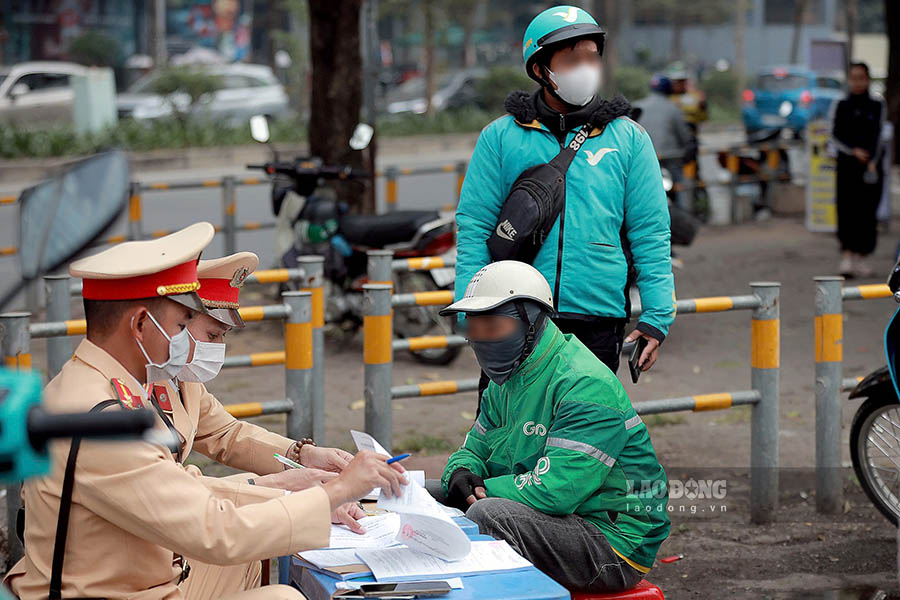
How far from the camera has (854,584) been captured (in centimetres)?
455

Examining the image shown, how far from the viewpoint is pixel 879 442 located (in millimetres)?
5094

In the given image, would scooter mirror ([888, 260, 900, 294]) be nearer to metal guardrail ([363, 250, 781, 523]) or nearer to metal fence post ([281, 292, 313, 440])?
metal guardrail ([363, 250, 781, 523])

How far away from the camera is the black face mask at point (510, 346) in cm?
344

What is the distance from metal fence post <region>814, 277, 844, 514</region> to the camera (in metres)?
5.12

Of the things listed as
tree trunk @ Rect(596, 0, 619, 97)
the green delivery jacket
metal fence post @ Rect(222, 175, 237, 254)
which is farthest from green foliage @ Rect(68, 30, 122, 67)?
the green delivery jacket

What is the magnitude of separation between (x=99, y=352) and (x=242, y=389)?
16.2ft

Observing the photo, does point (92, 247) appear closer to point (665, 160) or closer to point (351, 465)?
point (351, 465)

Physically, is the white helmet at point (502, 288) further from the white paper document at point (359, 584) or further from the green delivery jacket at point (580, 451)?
the white paper document at point (359, 584)

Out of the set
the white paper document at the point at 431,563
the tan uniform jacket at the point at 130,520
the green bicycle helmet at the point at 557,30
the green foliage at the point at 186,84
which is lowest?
the green foliage at the point at 186,84

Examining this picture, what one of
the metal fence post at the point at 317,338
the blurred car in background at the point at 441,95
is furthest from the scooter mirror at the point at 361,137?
the blurred car in background at the point at 441,95

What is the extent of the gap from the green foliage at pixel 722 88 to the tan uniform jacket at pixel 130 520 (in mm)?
39743

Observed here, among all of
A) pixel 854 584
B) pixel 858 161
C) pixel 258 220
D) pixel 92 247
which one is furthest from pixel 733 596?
pixel 258 220

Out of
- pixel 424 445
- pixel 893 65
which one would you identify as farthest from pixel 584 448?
pixel 893 65

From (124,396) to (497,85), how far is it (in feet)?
96.7
